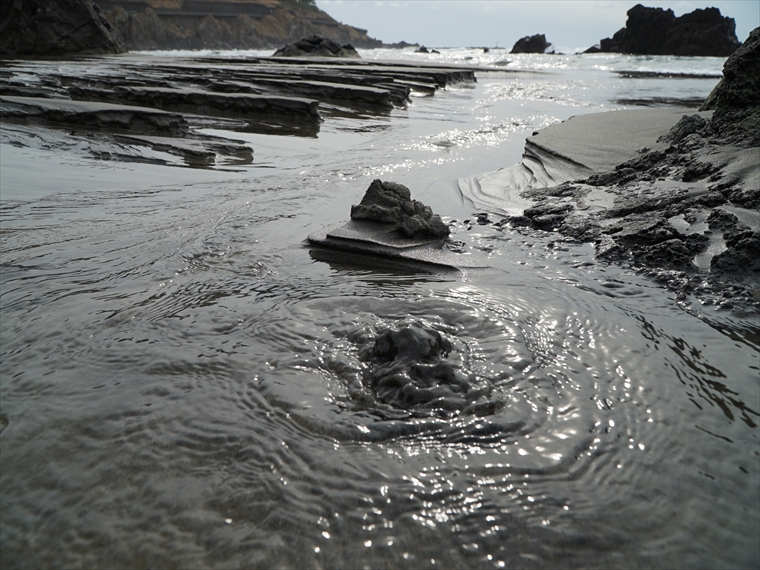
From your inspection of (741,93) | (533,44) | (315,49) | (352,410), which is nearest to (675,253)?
(352,410)

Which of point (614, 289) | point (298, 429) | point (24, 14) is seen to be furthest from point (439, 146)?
point (24, 14)

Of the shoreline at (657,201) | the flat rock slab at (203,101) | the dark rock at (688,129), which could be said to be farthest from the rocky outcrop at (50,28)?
the dark rock at (688,129)

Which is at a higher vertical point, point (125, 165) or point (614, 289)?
point (614, 289)

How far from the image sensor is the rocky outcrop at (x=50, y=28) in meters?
18.1

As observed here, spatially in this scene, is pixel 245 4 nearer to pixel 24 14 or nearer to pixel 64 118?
pixel 24 14

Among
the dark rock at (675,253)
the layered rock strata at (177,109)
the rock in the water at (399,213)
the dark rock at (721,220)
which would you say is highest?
the dark rock at (721,220)

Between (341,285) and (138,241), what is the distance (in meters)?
1.20

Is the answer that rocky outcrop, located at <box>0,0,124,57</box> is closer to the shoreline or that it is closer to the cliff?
the shoreline

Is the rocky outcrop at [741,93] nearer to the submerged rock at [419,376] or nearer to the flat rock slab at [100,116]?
the submerged rock at [419,376]

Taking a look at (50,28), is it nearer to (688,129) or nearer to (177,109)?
(177,109)

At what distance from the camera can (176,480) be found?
1.26 metres

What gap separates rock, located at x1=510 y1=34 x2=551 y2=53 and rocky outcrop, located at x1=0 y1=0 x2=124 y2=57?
4400cm

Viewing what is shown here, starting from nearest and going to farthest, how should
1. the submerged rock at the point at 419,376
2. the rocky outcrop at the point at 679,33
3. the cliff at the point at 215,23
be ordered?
1. the submerged rock at the point at 419,376
2. the rocky outcrop at the point at 679,33
3. the cliff at the point at 215,23

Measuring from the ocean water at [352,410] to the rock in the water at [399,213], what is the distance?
8.3 inches
